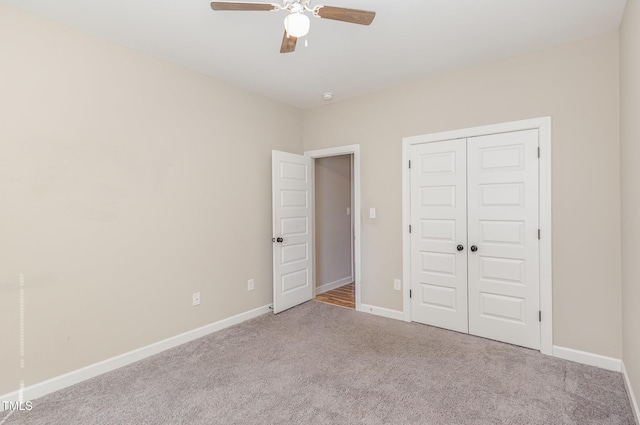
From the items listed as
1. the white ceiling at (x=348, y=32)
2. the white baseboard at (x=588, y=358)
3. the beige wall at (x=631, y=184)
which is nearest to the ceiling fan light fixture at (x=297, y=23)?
the white ceiling at (x=348, y=32)

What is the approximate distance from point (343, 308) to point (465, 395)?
1.98 meters

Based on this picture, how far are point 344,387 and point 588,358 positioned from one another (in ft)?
6.53

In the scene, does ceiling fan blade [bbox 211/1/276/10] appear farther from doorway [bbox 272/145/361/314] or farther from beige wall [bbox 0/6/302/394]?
doorway [bbox 272/145/361/314]

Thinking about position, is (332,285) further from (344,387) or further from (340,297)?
(344,387)

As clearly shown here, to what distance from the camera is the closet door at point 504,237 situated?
9.21 feet

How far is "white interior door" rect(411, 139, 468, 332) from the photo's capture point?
318 centimetres

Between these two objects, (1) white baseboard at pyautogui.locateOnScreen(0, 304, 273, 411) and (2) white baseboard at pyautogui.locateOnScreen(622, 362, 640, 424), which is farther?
(1) white baseboard at pyautogui.locateOnScreen(0, 304, 273, 411)

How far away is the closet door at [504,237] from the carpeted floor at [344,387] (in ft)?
0.77

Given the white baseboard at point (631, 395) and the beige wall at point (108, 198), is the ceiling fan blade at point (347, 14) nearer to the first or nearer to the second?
the beige wall at point (108, 198)

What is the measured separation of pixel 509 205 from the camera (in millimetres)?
2900

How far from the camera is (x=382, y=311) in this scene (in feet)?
12.2

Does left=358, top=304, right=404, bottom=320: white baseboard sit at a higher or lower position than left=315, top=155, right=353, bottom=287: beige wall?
lower

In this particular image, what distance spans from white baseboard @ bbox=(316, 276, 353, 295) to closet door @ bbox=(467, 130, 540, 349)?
217 cm

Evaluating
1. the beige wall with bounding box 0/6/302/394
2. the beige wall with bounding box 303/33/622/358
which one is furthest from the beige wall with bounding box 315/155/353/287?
the beige wall with bounding box 303/33/622/358
